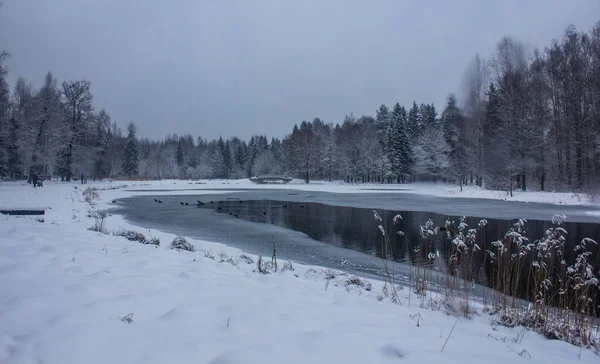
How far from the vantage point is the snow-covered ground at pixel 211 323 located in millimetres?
2965

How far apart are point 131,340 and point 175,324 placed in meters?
0.47

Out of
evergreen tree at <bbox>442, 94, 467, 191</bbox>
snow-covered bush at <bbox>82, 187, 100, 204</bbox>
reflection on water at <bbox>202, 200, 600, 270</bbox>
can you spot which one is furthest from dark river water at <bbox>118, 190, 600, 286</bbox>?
evergreen tree at <bbox>442, 94, 467, 191</bbox>

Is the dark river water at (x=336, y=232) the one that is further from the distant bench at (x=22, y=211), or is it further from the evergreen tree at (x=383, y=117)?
the evergreen tree at (x=383, y=117)

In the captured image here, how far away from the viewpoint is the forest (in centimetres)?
2967

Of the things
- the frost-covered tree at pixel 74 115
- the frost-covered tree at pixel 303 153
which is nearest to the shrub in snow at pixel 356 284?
the frost-covered tree at pixel 74 115

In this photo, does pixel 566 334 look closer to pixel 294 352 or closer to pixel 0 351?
pixel 294 352

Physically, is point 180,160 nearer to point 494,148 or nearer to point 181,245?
point 494,148

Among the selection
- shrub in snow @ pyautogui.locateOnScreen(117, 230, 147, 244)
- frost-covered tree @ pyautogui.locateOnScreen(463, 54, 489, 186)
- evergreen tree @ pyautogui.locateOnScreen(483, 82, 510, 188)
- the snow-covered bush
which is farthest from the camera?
frost-covered tree @ pyautogui.locateOnScreen(463, 54, 489, 186)

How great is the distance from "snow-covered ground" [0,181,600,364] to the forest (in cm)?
2454

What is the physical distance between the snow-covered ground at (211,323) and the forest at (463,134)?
24.5 meters

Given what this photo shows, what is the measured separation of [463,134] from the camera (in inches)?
1903

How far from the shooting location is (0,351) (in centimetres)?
285

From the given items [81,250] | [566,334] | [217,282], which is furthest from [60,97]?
[566,334]

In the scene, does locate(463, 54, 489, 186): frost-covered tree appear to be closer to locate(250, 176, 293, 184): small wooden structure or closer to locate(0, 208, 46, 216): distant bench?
locate(250, 176, 293, 184): small wooden structure
